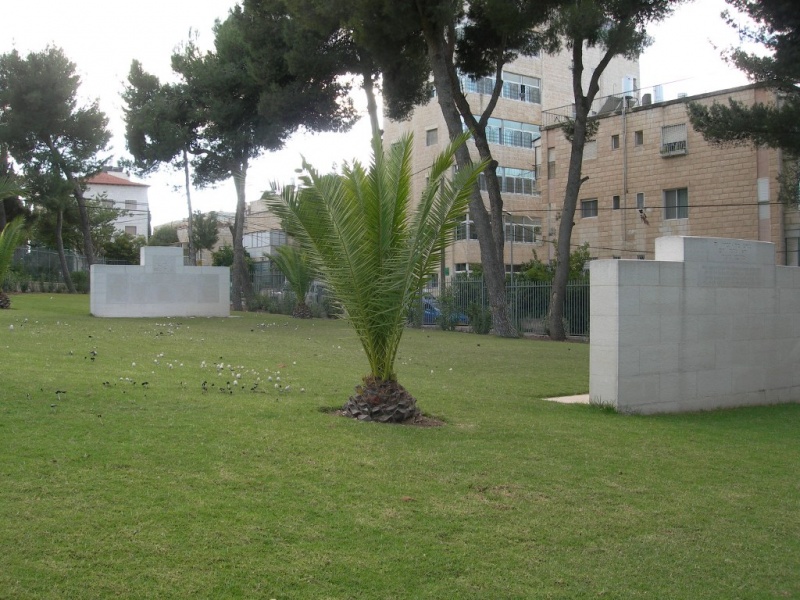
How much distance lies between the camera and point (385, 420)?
856 cm

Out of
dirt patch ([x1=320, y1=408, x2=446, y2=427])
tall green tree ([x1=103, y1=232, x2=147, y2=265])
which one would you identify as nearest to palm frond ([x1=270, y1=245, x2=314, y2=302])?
dirt patch ([x1=320, y1=408, x2=446, y2=427])

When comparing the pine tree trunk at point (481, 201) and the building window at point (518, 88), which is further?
the building window at point (518, 88)

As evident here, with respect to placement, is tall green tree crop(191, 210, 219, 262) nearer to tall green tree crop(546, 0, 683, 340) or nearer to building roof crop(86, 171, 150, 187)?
building roof crop(86, 171, 150, 187)

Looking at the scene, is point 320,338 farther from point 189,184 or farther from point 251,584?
point 189,184

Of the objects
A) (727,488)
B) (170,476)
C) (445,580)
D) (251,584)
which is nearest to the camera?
(251,584)

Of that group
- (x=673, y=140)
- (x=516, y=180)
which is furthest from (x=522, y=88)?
(x=673, y=140)

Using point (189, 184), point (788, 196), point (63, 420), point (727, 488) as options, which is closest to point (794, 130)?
point (788, 196)

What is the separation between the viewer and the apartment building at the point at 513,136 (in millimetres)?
49188

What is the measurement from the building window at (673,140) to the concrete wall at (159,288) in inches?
824

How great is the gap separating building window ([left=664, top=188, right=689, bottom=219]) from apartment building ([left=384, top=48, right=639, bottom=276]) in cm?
1060

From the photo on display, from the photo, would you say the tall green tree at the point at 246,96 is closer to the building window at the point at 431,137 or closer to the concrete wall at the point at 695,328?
the building window at the point at 431,137

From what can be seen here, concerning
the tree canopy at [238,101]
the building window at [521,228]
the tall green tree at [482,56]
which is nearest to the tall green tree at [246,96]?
the tree canopy at [238,101]

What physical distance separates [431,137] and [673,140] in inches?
664

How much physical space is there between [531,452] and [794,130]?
16.7 m
